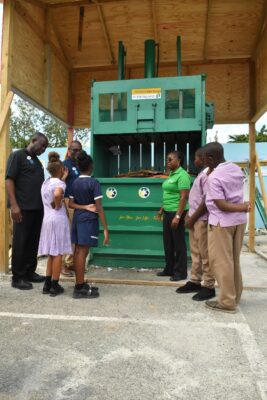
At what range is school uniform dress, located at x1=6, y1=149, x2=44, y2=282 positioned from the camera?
14.4 feet

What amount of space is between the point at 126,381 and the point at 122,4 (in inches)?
235

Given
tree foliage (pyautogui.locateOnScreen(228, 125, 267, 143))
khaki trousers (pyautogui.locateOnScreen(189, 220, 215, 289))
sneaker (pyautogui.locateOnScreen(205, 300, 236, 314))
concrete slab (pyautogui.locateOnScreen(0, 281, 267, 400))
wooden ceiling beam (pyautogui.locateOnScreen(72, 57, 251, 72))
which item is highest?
tree foliage (pyautogui.locateOnScreen(228, 125, 267, 143))

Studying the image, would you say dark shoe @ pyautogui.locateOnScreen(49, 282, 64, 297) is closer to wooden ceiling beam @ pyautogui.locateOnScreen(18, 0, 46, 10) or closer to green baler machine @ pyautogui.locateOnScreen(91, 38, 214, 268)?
green baler machine @ pyautogui.locateOnScreen(91, 38, 214, 268)

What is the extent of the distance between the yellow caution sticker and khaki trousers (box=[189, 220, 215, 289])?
2029 mm

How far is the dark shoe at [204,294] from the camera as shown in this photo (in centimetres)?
393

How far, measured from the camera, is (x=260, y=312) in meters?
3.60

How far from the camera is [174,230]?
4758 mm

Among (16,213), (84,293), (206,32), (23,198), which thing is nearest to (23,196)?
(23,198)

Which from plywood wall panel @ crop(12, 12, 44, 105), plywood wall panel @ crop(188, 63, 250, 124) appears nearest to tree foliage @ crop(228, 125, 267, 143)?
plywood wall panel @ crop(188, 63, 250, 124)

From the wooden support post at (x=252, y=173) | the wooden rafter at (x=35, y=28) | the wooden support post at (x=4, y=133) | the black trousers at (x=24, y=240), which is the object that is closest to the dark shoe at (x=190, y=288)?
the black trousers at (x=24, y=240)

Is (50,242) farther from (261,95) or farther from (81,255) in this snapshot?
(261,95)

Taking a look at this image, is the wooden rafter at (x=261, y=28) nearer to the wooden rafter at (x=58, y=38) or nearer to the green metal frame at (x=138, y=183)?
the green metal frame at (x=138, y=183)

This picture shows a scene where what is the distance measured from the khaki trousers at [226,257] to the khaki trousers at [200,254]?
44 cm

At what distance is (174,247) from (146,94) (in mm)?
2168
